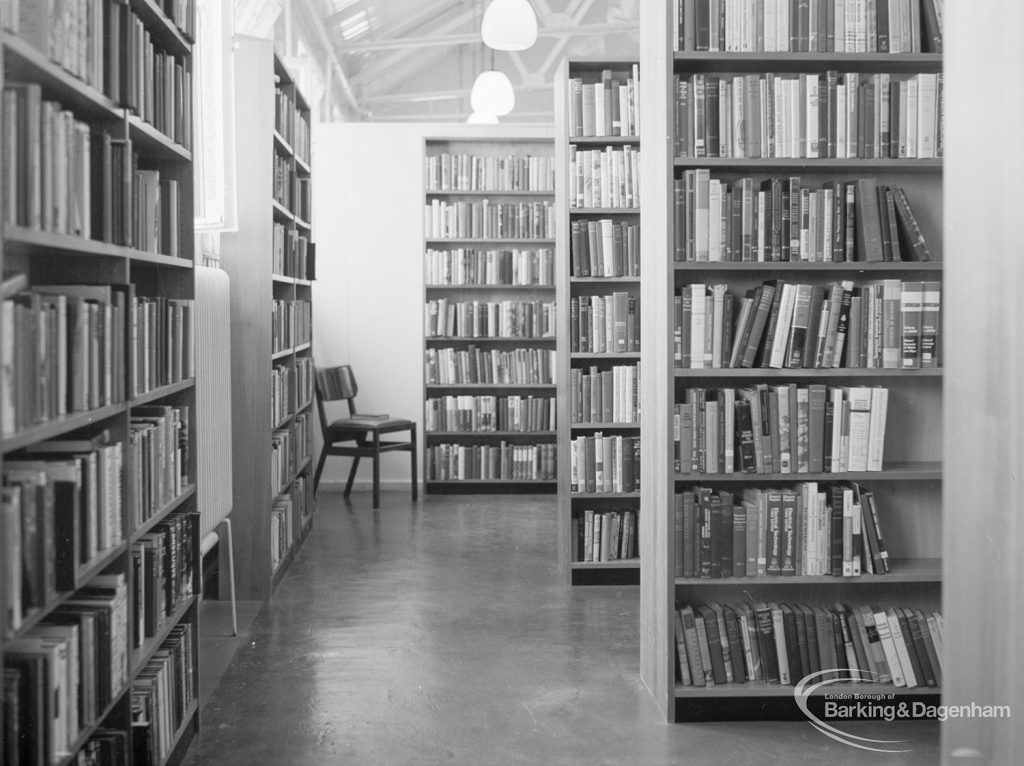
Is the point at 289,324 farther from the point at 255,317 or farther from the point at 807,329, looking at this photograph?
the point at 807,329

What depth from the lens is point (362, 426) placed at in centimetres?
806

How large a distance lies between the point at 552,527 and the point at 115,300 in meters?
5.09

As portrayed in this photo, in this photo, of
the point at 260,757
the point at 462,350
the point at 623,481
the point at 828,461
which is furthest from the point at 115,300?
the point at 462,350

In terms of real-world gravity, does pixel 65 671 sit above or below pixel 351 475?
above

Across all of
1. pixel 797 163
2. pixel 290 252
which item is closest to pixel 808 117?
pixel 797 163

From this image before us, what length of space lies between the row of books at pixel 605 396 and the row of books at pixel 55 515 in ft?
11.3

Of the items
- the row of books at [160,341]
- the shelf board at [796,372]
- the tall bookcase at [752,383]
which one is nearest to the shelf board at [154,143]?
the row of books at [160,341]

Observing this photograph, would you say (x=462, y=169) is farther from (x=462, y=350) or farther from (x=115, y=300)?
(x=115, y=300)

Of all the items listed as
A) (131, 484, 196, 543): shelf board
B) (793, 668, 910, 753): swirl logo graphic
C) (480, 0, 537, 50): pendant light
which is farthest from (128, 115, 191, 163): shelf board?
(480, 0, 537, 50): pendant light

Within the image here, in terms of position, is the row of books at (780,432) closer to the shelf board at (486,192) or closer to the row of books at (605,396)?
the row of books at (605,396)

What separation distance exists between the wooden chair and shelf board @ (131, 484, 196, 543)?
4.55m

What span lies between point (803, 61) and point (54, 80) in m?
2.52

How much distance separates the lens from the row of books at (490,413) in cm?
872

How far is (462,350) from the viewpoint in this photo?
29.1 ft
